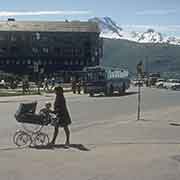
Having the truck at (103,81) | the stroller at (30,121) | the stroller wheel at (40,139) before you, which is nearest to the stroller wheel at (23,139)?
the stroller at (30,121)

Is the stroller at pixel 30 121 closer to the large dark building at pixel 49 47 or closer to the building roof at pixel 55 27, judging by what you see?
the large dark building at pixel 49 47

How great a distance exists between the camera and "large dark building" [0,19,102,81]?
4850 inches

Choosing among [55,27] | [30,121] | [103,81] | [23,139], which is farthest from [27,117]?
[55,27]

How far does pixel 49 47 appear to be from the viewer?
125 metres

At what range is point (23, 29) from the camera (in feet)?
416

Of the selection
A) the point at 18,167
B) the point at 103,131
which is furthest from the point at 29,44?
the point at 18,167

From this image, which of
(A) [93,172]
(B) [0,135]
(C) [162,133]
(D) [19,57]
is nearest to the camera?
(A) [93,172]

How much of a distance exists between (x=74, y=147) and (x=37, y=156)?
2070 millimetres

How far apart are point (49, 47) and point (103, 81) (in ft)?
237

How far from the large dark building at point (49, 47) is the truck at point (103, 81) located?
65.0m

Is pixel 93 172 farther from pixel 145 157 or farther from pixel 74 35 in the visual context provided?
pixel 74 35

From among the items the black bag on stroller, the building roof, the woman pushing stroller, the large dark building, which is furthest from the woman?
the building roof

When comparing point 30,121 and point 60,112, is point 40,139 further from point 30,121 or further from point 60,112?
point 60,112

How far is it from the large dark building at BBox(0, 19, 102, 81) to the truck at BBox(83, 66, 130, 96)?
213ft
